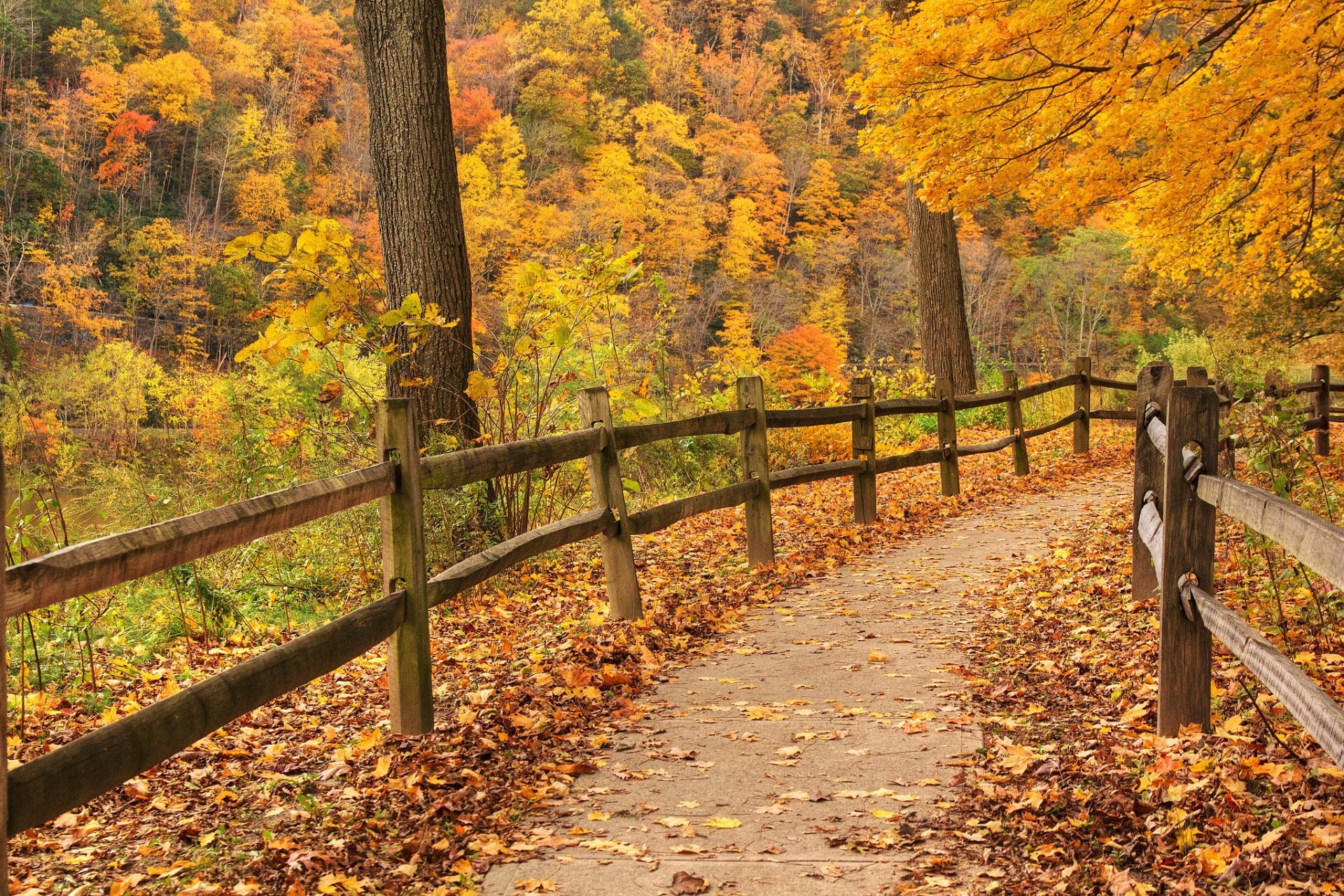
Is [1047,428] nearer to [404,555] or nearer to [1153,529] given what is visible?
[1153,529]

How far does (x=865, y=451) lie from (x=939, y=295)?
7.93 meters

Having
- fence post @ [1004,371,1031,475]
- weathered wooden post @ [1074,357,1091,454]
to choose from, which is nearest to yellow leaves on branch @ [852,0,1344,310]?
fence post @ [1004,371,1031,475]

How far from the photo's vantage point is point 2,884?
7.18 feet

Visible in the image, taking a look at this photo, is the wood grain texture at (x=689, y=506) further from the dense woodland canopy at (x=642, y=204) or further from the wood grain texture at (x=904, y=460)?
the wood grain texture at (x=904, y=460)

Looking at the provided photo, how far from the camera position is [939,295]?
1720 cm

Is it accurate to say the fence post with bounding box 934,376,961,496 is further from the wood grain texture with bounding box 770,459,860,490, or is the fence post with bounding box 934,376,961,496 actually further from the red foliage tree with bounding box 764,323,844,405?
the red foliage tree with bounding box 764,323,844,405

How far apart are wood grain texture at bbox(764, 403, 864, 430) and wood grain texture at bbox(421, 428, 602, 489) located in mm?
2529

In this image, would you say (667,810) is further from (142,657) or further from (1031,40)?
(1031,40)

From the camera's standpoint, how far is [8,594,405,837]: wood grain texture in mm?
2350

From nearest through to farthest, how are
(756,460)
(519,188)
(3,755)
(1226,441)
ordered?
(3,755)
(1226,441)
(756,460)
(519,188)

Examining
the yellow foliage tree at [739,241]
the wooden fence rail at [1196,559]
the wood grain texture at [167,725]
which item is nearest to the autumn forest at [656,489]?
the wooden fence rail at [1196,559]

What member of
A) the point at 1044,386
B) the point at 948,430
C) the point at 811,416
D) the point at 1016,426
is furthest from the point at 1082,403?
the point at 811,416

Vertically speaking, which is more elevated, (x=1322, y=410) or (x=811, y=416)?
(x=811, y=416)

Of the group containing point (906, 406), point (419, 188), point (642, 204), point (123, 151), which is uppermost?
point (123, 151)
